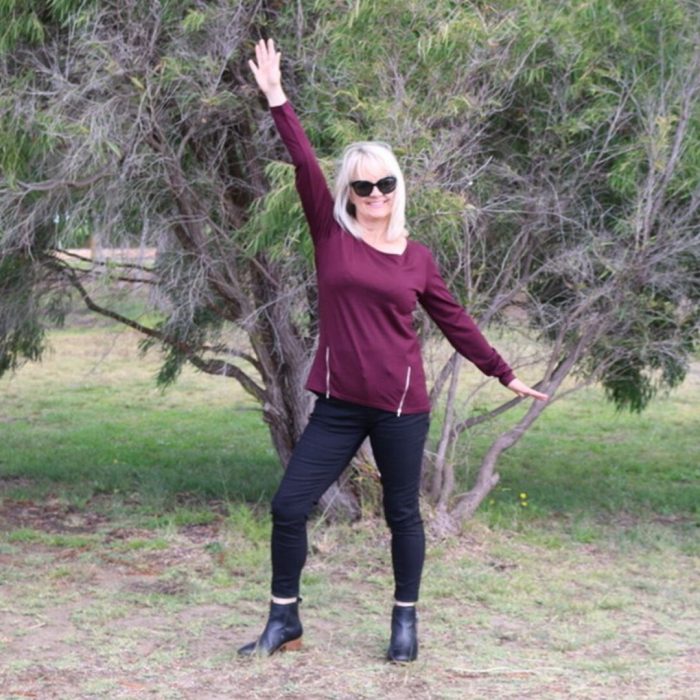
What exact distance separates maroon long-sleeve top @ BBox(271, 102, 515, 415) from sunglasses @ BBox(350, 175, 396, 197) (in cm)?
16

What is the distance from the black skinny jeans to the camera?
4910mm

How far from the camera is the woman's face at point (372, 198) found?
Answer: 15.9 ft

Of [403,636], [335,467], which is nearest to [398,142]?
[335,467]

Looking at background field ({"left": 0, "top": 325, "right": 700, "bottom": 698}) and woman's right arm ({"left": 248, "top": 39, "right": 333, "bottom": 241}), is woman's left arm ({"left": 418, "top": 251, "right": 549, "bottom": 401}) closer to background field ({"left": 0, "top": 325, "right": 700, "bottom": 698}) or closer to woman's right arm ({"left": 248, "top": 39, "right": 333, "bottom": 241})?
woman's right arm ({"left": 248, "top": 39, "right": 333, "bottom": 241})

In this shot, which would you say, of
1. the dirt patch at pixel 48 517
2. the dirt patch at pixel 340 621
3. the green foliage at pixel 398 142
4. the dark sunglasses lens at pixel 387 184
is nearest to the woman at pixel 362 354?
the dark sunglasses lens at pixel 387 184

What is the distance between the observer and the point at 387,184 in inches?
191

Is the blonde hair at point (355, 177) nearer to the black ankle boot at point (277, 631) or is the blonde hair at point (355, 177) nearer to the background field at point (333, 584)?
the black ankle boot at point (277, 631)

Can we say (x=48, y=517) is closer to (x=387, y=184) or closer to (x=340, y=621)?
(x=340, y=621)

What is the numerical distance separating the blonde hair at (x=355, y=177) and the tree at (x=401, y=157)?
3.31ft

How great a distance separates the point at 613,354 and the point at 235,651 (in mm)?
3231

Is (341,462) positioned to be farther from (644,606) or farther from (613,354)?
(613,354)

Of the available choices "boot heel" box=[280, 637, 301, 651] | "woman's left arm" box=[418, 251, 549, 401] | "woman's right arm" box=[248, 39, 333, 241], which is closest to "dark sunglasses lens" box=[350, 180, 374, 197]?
"woman's right arm" box=[248, 39, 333, 241]

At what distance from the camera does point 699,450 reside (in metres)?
12.1

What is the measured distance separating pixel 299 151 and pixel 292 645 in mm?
1992
